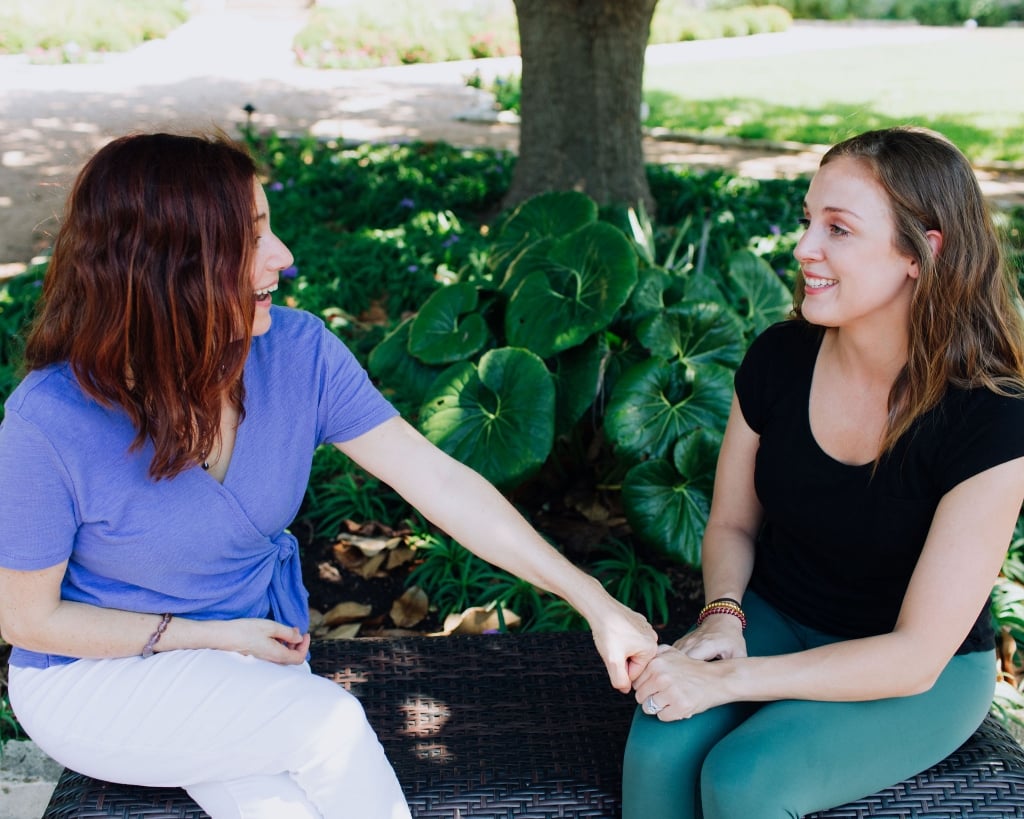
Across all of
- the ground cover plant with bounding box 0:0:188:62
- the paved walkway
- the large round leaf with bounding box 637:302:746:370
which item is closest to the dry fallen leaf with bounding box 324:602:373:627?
the large round leaf with bounding box 637:302:746:370

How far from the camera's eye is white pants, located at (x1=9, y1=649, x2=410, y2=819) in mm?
1766

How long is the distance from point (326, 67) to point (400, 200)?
10.1 metres

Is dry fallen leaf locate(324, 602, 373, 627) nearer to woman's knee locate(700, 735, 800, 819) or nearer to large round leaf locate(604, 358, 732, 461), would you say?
large round leaf locate(604, 358, 732, 461)

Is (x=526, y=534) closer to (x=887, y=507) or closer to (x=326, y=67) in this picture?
(x=887, y=507)

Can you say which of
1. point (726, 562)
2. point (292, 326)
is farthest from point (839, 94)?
point (292, 326)

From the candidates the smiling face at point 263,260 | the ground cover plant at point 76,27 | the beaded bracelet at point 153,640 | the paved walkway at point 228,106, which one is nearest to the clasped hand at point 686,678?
the beaded bracelet at point 153,640

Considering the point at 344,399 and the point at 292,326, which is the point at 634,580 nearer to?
the point at 344,399

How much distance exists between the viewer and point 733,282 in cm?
414

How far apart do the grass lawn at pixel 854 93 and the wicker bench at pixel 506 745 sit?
662 cm

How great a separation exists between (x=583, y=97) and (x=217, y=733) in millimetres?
5225

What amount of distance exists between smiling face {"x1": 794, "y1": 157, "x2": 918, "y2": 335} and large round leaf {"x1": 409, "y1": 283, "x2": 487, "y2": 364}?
172cm

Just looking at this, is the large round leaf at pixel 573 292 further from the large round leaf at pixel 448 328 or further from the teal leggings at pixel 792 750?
the teal leggings at pixel 792 750

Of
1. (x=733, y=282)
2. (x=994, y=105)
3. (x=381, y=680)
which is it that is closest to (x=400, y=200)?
(x=733, y=282)

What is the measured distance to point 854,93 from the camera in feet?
48.9
